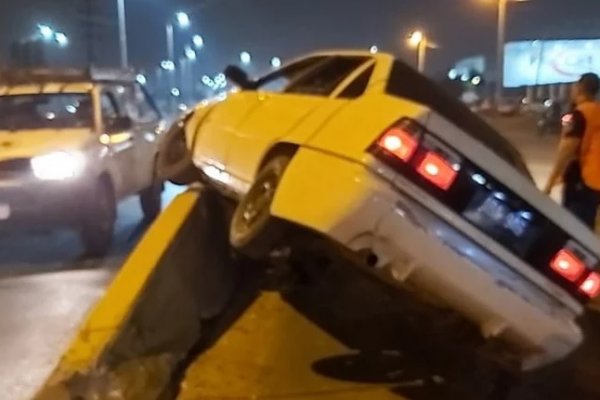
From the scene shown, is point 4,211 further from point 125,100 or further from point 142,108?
point 142,108

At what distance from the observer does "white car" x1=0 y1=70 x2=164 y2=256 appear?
40.5 ft

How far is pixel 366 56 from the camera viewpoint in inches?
307

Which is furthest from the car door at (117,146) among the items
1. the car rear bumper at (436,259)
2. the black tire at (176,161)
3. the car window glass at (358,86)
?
the car rear bumper at (436,259)

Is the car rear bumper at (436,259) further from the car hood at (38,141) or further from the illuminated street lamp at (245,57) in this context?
the illuminated street lamp at (245,57)

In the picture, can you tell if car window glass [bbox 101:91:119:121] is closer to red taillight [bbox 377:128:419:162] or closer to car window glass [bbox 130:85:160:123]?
car window glass [bbox 130:85:160:123]

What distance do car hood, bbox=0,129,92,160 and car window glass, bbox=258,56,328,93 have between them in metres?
3.87

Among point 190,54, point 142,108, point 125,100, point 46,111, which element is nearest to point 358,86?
point 46,111

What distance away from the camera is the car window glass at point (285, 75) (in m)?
A: 8.55

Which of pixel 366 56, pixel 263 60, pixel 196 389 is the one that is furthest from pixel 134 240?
pixel 263 60

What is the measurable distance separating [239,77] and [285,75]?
518 mm

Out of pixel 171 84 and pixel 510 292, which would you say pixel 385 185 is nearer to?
pixel 510 292

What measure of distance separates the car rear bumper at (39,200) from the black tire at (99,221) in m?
0.14

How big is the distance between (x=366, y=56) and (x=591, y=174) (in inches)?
131

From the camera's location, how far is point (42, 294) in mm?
10641
